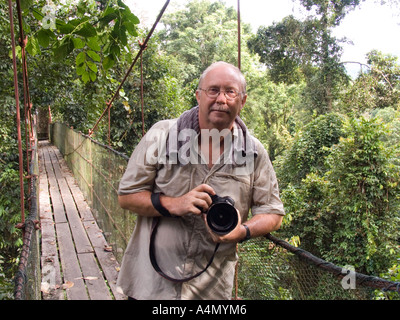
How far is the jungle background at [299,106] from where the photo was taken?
1790 millimetres

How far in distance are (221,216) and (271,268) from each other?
125 centimetres

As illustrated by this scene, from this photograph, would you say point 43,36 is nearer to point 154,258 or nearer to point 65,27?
point 65,27

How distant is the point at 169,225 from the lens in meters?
1.09

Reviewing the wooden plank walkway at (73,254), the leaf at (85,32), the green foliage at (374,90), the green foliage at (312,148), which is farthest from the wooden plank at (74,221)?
the green foliage at (374,90)

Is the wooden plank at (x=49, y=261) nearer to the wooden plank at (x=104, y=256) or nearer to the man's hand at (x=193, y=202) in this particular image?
the wooden plank at (x=104, y=256)

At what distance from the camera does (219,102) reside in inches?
42.5

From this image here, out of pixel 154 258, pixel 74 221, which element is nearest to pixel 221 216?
pixel 154 258

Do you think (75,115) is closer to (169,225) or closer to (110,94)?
(110,94)

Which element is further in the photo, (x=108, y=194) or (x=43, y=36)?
(x=108, y=194)

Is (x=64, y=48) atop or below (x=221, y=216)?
atop

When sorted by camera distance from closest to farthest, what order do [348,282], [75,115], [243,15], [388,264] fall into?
[348,282]
[388,264]
[75,115]
[243,15]

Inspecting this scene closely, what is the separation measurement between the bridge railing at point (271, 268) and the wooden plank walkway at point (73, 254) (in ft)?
0.45

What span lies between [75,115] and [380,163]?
281 inches
